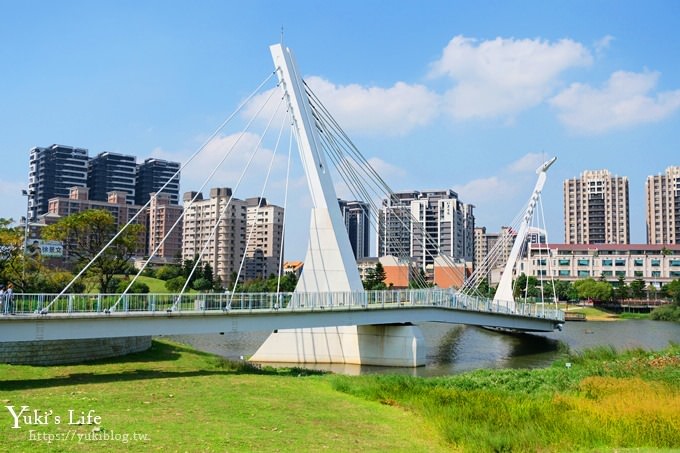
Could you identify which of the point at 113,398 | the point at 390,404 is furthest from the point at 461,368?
the point at 113,398

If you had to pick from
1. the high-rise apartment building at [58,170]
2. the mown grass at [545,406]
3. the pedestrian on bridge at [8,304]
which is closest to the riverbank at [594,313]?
the mown grass at [545,406]

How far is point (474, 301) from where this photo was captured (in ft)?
154

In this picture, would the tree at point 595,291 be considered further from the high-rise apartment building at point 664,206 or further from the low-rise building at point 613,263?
the high-rise apartment building at point 664,206

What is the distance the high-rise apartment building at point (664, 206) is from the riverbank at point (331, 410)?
161 meters

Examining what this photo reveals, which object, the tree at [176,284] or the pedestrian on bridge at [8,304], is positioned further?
the tree at [176,284]

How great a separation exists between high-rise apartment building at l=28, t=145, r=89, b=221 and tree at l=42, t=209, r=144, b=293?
128703mm

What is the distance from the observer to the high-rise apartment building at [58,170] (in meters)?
170

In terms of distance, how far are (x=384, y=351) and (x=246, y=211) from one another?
104 metres

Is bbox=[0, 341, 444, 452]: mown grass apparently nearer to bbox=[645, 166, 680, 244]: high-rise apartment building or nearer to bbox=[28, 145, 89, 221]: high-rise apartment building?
bbox=[28, 145, 89, 221]: high-rise apartment building

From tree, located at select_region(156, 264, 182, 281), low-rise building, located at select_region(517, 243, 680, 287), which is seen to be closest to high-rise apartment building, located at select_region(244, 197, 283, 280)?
tree, located at select_region(156, 264, 182, 281)

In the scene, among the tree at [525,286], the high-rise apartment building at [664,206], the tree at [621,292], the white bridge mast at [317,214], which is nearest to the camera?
the white bridge mast at [317,214]

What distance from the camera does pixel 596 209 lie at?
17712 centimetres

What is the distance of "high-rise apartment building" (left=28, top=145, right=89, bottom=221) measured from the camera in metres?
170

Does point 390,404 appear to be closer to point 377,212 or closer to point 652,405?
point 652,405
